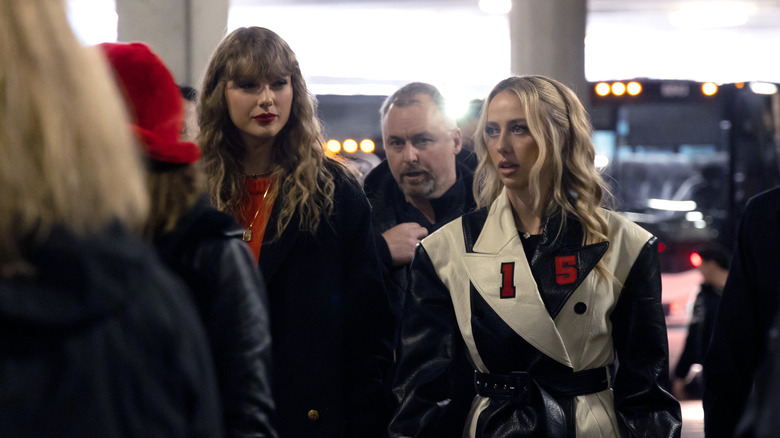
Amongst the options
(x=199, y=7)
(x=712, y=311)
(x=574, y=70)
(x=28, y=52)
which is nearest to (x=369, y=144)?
(x=574, y=70)

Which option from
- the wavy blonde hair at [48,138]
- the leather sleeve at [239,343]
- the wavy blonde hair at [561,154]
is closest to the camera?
the wavy blonde hair at [48,138]

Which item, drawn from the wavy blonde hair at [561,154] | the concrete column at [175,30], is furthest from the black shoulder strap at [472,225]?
the concrete column at [175,30]

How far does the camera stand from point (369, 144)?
34.3ft

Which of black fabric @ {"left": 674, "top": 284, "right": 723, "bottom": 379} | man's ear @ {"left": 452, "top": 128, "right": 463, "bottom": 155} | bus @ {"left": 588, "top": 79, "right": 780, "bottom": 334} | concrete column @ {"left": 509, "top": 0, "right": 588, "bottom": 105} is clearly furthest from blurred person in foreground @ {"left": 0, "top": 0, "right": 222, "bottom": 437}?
bus @ {"left": 588, "top": 79, "right": 780, "bottom": 334}

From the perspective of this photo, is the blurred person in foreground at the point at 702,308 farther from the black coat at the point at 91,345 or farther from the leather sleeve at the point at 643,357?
the black coat at the point at 91,345

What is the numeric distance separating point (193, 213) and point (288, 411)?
3.96ft

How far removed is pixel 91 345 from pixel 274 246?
5.56ft

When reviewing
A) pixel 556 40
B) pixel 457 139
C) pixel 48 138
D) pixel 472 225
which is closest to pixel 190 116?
pixel 457 139

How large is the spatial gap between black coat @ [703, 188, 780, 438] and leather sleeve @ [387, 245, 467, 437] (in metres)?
0.80

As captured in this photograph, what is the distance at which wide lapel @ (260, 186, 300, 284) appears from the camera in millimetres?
2982

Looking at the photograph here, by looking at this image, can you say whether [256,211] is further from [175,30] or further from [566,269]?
[175,30]

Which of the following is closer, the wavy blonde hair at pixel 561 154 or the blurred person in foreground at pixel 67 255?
the blurred person in foreground at pixel 67 255

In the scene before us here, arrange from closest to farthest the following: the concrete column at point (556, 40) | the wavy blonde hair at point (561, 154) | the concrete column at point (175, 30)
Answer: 1. the wavy blonde hair at point (561, 154)
2. the concrete column at point (175, 30)
3. the concrete column at point (556, 40)

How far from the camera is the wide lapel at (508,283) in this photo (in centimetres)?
285
